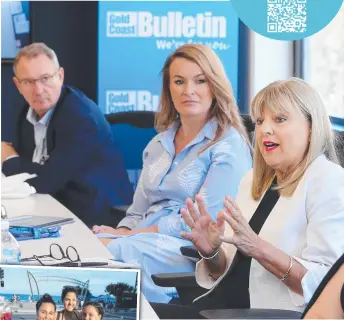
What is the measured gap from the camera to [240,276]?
2654 mm

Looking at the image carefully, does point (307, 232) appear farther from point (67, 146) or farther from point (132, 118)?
point (132, 118)

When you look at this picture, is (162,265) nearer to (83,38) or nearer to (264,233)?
(264,233)

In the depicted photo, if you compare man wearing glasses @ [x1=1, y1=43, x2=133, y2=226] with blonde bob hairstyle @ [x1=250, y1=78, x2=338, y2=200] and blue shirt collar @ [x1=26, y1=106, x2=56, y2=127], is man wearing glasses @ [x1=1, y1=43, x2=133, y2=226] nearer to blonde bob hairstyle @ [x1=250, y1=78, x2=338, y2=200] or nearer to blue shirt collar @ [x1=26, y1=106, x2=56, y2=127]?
blue shirt collar @ [x1=26, y1=106, x2=56, y2=127]

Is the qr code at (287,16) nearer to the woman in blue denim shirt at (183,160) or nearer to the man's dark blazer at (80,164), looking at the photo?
the woman in blue denim shirt at (183,160)

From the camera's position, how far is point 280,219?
2.54 m

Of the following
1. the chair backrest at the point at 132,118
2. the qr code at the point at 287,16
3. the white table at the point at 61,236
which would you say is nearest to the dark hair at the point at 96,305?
the white table at the point at 61,236

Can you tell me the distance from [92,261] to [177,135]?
1.21 meters

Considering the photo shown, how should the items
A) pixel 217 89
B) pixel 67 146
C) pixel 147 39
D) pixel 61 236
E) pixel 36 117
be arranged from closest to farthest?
pixel 61 236 → pixel 217 89 → pixel 67 146 → pixel 36 117 → pixel 147 39

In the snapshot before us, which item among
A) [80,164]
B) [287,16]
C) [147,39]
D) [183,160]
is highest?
[287,16]

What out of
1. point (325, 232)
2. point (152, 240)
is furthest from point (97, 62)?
point (325, 232)

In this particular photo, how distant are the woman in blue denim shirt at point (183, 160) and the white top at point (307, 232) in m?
0.64

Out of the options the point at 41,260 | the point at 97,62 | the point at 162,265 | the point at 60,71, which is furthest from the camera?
the point at 97,62

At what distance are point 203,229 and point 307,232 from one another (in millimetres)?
369

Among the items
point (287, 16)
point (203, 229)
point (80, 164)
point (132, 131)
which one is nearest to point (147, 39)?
point (132, 131)
